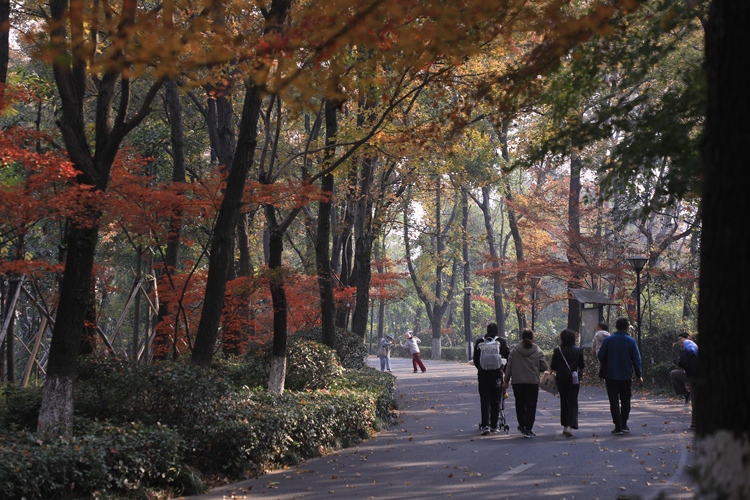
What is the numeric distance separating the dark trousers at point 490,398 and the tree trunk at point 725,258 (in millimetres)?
10630

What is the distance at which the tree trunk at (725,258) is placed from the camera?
3443 mm

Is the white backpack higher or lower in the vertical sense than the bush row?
higher

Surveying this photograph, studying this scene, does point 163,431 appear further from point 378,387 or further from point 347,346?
point 347,346

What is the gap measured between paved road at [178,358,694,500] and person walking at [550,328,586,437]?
0.35m

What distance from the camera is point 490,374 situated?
14.2 meters

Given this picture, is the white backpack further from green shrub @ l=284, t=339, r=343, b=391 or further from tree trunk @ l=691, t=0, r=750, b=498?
tree trunk @ l=691, t=0, r=750, b=498

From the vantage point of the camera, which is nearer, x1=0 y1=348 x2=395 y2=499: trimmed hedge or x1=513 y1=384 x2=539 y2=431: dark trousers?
x1=0 y1=348 x2=395 y2=499: trimmed hedge

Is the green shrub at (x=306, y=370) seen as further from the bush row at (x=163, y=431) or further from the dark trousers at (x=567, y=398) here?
the dark trousers at (x=567, y=398)

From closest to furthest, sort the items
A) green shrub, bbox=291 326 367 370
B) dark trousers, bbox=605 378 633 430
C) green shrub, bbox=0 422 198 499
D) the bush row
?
green shrub, bbox=0 422 198 499 → the bush row → dark trousers, bbox=605 378 633 430 → green shrub, bbox=291 326 367 370

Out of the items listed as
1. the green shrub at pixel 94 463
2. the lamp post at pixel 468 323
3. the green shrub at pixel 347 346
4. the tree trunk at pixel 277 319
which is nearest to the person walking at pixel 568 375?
the tree trunk at pixel 277 319

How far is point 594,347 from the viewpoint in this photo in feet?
73.6

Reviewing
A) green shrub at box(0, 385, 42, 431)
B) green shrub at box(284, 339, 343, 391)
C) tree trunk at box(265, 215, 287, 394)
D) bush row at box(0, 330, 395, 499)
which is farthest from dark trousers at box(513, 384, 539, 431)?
green shrub at box(0, 385, 42, 431)

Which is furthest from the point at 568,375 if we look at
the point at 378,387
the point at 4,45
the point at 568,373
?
the point at 4,45

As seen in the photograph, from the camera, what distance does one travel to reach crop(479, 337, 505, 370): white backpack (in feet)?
46.6
